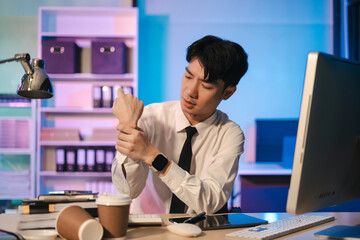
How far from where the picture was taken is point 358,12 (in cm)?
426

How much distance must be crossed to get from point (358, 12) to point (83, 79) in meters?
2.94

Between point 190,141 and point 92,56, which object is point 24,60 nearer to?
point 190,141

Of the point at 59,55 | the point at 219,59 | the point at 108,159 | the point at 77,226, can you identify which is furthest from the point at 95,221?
the point at 59,55

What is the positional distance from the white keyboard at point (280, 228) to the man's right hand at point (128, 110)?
56 cm

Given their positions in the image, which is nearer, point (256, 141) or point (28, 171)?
point (28, 171)

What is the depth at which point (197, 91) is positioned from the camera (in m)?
1.71

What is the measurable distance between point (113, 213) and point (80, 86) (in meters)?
3.26

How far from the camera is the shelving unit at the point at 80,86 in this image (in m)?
3.87

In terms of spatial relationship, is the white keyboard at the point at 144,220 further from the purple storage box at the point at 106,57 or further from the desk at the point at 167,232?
the purple storage box at the point at 106,57

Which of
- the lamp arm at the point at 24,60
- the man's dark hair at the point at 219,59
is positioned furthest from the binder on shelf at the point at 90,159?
the lamp arm at the point at 24,60

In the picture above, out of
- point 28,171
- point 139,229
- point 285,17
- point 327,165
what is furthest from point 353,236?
point 285,17

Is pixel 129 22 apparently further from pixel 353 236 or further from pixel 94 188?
pixel 353 236

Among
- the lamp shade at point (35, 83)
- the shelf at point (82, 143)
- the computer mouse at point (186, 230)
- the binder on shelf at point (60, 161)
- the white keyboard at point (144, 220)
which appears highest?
the lamp shade at point (35, 83)

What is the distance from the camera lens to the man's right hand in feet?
4.85
